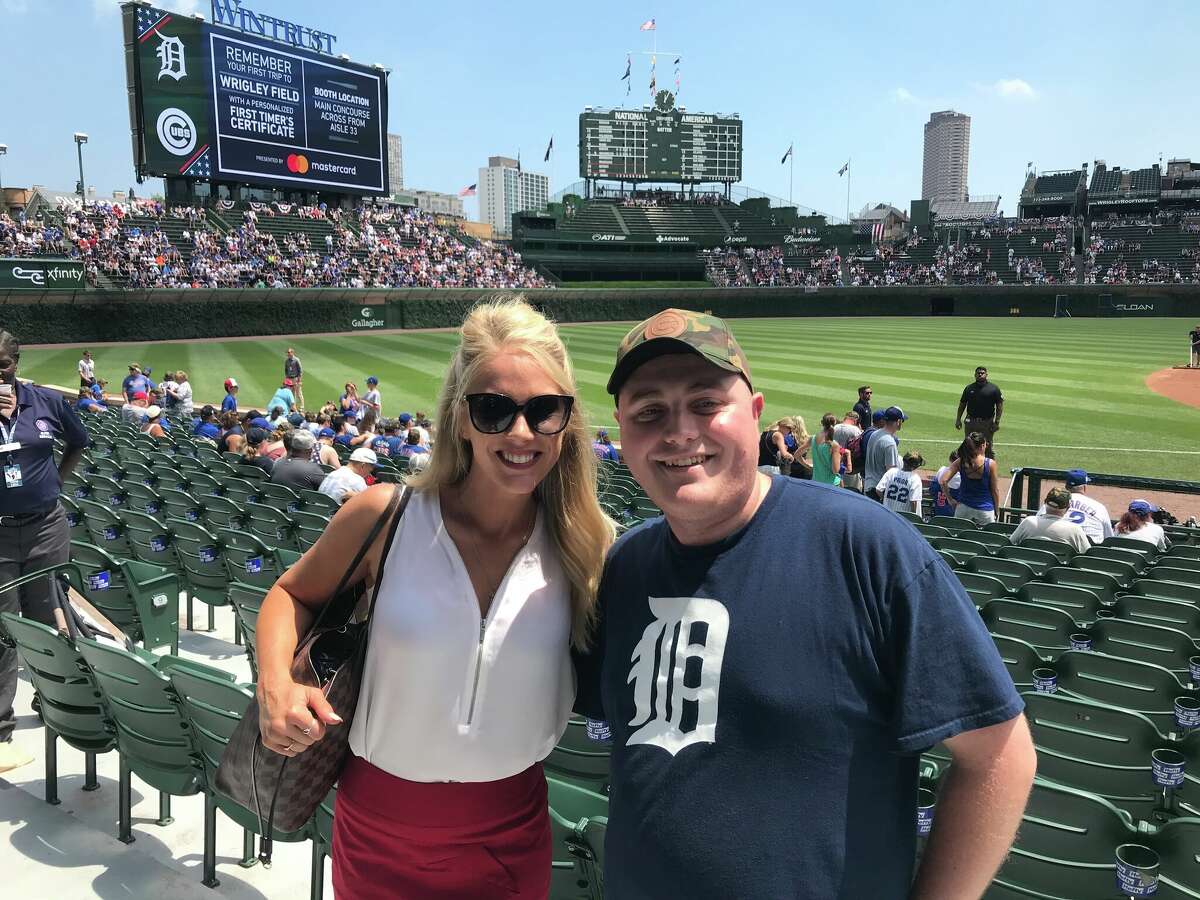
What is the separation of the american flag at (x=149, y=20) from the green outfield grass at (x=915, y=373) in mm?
18058

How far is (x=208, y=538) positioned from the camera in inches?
243

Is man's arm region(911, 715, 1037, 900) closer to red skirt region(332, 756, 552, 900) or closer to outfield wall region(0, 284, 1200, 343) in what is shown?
red skirt region(332, 756, 552, 900)

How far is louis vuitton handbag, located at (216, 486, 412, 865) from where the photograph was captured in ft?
6.22

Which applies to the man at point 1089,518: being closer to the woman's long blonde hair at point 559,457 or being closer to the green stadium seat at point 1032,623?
the green stadium seat at point 1032,623

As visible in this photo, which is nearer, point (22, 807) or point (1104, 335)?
point (22, 807)

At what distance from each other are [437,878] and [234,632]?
5.17 meters

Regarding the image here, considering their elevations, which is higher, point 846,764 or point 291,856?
point 846,764

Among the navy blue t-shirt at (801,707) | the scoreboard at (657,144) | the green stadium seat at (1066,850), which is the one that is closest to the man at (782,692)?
the navy blue t-shirt at (801,707)

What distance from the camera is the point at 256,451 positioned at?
34.5 feet

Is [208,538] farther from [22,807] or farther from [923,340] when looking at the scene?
[923,340]

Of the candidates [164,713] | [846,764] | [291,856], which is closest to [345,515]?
[846,764]

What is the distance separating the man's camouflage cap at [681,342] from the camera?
159cm

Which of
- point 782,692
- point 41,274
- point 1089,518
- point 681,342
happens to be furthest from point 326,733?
point 41,274

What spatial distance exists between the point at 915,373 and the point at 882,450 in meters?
16.1
